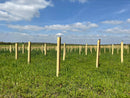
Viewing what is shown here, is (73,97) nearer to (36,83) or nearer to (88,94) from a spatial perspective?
(88,94)

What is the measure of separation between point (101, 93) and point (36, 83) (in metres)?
2.69

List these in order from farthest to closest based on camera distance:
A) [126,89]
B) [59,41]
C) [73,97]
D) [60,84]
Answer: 1. [59,41]
2. [60,84]
3. [126,89]
4. [73,97]

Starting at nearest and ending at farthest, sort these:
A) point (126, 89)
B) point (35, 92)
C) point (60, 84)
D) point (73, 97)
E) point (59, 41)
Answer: point (73, 97)
point (35, 92)
point (126, 89)
point (60, 84)
point (59, 41)

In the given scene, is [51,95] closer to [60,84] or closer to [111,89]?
[60,84]

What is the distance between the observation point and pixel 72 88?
17.1 feet

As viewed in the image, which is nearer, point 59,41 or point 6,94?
point 6,94

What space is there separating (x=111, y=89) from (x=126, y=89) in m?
0.61

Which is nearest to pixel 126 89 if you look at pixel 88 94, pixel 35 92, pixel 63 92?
pixel 88 94

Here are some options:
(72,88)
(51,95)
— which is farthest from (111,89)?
(51,95)

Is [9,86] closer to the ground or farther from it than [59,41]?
closer to the ground

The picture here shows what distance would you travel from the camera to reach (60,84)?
5695 mm

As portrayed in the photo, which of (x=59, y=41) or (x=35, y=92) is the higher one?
(x=59, y=41)

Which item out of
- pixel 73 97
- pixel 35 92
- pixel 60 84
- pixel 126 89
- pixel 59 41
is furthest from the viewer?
pixel 59 41

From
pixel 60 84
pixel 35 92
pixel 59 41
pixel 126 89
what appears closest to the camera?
pixel 35 92
